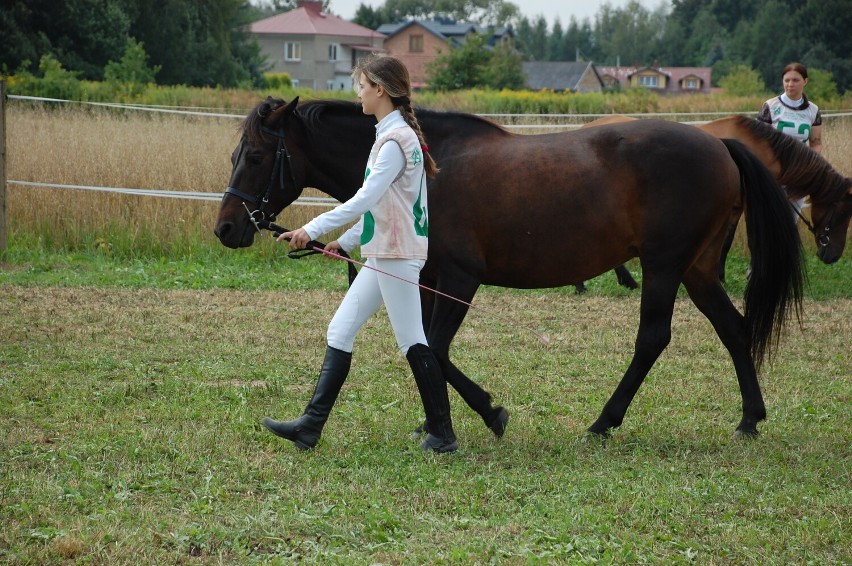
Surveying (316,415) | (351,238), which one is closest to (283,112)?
(351,238)

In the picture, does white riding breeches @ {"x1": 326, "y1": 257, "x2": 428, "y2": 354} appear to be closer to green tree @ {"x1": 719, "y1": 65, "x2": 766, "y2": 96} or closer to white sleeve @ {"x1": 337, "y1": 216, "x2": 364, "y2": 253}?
white sleeve @ {"x1": 337, "y1": 216, "x2": 364, "y2": 253}

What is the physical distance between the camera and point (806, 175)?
23.6 feet

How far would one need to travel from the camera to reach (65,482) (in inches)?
169

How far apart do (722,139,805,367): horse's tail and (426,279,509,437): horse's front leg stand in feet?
5.10

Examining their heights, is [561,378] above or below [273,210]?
below

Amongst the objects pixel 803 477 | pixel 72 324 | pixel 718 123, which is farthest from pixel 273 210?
pixel 718 123

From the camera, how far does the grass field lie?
377cm

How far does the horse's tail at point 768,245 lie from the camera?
5.45 metres

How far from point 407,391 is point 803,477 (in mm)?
2474

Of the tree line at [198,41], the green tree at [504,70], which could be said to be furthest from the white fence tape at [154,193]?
the green tree at [504,70]

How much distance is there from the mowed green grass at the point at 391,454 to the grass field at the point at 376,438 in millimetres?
15

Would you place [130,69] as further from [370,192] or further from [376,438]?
[370,192]

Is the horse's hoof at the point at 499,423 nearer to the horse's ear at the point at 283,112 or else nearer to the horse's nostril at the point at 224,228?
the horse's nostril at the point at 224,228

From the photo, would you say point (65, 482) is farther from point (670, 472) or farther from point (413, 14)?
point (413, 14)
